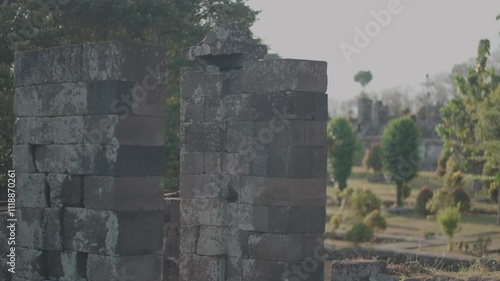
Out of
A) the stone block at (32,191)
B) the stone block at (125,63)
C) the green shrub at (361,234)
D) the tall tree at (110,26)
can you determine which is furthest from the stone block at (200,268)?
the green shrub at (361,234)

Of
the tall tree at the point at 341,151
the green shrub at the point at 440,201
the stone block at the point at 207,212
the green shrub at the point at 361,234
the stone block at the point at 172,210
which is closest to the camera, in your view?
the stone block at the point at 207,212

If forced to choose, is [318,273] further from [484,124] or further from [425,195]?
[425,195]

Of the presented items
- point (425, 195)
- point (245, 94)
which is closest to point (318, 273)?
point (245, 94)

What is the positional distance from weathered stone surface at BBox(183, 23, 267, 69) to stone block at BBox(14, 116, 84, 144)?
3170 millimetres

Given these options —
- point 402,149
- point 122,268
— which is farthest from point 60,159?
point 402,149

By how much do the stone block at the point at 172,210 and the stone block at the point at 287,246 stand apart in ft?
5.55

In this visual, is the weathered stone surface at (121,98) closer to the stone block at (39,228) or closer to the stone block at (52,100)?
the stone block at (52,100)

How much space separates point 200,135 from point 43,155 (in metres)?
3.02

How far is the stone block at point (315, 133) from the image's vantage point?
9.42m

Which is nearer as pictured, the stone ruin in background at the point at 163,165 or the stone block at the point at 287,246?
the stone ruin in background at the point at 163,165

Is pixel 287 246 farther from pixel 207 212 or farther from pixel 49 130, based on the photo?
pixel 49 130

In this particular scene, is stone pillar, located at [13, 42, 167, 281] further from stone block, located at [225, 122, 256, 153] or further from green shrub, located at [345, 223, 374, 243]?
green shrub, located at [345, 223, 374, 243]

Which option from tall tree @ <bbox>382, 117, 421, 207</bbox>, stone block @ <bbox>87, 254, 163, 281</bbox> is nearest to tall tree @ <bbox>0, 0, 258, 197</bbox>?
stone block @ <bbox>87, 254, 163, 281</bbox>

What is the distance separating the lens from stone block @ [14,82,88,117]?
750 cm
